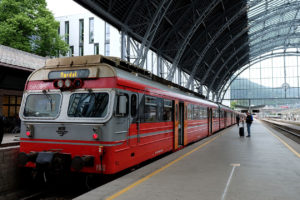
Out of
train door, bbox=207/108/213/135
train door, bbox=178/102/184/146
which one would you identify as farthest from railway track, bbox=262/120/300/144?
train door, bbox=178/102/184/146

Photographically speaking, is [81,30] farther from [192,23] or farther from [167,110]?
[167,110]

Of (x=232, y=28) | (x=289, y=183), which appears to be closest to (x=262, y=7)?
(x=232, y=28)

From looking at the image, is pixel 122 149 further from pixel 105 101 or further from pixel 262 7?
pixel 262 7


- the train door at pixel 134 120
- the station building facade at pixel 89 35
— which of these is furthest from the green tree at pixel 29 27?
the train door at pixel 134 120

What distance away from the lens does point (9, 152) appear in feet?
23.0

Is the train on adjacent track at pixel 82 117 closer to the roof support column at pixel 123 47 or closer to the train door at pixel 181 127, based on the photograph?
the train door at pixel 181 127

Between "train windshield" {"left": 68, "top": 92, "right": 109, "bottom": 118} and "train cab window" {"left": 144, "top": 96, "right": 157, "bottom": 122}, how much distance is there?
2.02 m

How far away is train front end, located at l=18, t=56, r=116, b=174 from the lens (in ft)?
20.2

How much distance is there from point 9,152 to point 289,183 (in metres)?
7.03

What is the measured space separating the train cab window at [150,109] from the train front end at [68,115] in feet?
6.76

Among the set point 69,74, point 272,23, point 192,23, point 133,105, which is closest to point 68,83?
point 69,74

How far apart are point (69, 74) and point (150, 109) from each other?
2.87m

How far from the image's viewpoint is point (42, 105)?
6.89m

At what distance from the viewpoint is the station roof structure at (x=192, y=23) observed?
20156mm
